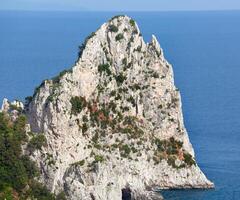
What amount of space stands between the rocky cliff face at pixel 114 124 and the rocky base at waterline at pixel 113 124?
0.09 meters

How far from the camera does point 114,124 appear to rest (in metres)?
77.4

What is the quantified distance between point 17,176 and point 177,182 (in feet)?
57.5

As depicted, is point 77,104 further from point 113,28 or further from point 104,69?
point 113,28

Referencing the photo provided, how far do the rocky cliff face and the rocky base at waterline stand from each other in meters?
0.09

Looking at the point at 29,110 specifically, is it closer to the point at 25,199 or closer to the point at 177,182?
the point at 25,199

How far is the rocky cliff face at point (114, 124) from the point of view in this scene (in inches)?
2808

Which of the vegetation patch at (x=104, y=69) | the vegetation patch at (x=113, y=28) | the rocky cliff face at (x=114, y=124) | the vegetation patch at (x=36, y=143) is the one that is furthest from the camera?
the vegetation patch at (x=113, y=28)

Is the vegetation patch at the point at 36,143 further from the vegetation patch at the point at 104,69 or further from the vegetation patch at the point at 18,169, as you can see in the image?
the vegetation patch at the point at 104,69

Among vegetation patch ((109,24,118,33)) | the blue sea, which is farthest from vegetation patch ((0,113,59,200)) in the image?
vegetation patch ((109,24,118,33))

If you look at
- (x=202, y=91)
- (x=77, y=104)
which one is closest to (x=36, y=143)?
(x=77, y=104)

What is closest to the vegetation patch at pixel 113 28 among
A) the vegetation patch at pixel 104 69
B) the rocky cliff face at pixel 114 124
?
the rocky cliff face at pixel 114 124

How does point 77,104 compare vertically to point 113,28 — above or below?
below

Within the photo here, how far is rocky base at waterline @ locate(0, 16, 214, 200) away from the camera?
234ft

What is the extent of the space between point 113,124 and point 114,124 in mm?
120
